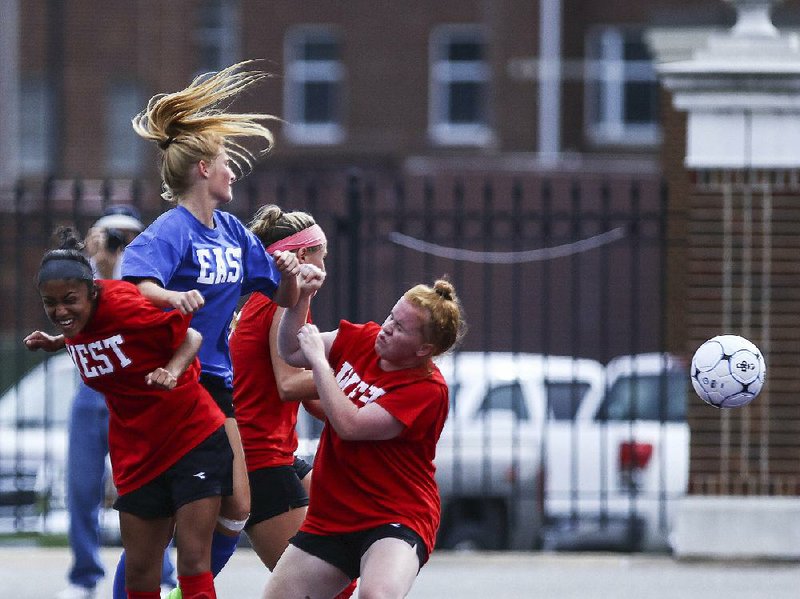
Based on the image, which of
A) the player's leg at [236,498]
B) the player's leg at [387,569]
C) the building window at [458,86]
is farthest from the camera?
the building window at [458,86]

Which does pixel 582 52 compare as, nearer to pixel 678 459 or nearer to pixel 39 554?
pixel 678 459

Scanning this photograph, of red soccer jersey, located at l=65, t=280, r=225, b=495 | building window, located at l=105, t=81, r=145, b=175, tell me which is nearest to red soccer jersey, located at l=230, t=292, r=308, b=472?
red soccer jersey, located at l=65, t=280, r=225, b=495

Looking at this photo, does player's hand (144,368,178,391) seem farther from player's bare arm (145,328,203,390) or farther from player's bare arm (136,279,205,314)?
player's bare arm (136,279,205,314)

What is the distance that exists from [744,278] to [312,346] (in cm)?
417

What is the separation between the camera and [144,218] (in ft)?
34.4

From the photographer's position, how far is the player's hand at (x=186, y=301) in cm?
508

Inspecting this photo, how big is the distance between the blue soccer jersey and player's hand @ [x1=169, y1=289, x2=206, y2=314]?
6.1 inches

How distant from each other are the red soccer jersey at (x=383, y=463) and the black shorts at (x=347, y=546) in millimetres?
22

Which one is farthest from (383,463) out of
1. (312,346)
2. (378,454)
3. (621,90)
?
(621,90)

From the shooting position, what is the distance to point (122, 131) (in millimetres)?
29578

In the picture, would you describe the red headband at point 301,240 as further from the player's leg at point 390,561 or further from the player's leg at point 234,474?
the player's leg at point 390,561

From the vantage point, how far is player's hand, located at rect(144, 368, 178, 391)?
16.5ft

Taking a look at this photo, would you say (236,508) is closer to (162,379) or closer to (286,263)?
(162,379)

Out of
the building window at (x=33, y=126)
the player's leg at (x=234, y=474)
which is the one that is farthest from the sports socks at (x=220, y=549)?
the building window at (x=33, y=126)
